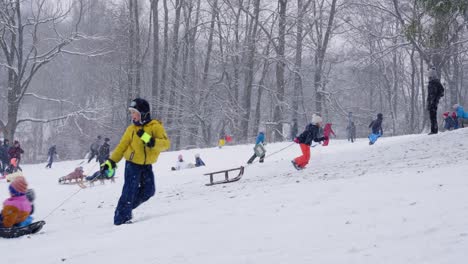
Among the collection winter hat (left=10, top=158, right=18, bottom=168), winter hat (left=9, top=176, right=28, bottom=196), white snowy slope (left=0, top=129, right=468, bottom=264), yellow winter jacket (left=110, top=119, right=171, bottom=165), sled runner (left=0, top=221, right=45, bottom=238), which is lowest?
sled runner (left=0, top=221, right=45, bottom=238)

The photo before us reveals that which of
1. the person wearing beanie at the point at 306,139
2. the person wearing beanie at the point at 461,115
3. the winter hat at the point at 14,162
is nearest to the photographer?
the person wearing beanie at the point at 306,139

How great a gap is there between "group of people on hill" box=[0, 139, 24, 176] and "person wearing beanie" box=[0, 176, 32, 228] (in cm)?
1585

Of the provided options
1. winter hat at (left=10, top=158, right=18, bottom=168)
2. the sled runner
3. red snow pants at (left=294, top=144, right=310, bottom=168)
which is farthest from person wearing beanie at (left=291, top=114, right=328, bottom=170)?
winter hat at (left=10, top=158, right=18, bottom=168)

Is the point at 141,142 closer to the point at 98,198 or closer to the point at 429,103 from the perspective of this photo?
the point at 98,198

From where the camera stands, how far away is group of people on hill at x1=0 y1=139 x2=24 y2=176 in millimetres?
23016

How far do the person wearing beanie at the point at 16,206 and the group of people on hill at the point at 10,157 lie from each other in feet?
52.0

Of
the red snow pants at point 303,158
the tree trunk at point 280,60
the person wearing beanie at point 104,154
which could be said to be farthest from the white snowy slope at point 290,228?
the tree trunk at point 280,60

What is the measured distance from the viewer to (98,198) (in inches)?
524

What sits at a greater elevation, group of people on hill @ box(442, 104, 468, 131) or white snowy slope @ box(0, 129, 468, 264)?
group of people on hill @ box(442, 104, 468, 131)

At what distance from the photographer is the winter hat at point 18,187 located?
8.01m

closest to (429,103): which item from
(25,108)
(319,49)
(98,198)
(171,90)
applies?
(98,198)

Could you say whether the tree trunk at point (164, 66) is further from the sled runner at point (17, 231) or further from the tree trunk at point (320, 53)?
the sled runner at point (17, 231)

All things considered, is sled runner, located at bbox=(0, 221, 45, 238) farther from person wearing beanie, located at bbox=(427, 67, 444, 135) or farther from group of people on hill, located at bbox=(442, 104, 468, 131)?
group of people on hill, located at bbox=(442, 104, 468, 131)

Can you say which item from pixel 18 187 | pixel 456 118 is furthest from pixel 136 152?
pixel 456 118
